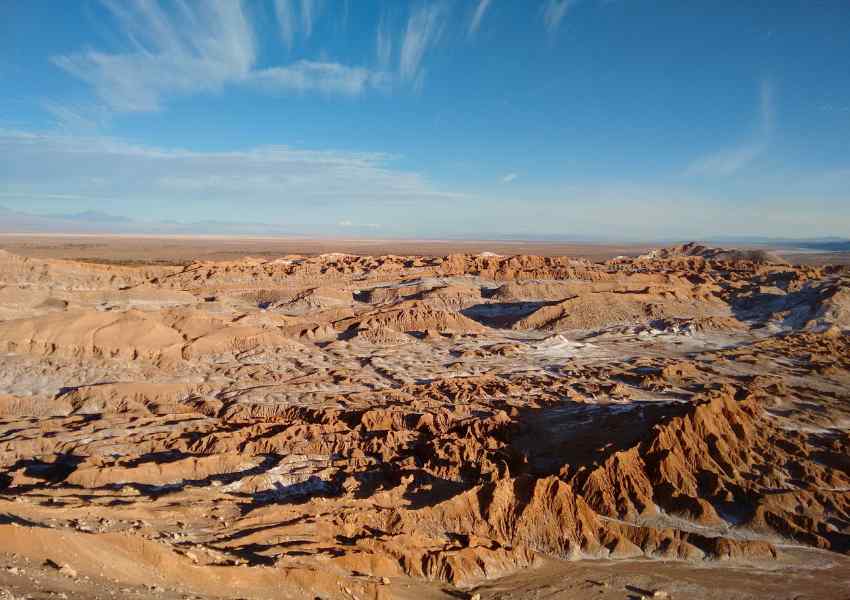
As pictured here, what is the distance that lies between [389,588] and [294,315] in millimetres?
43434

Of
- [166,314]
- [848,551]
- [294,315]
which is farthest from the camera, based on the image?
[294,315]

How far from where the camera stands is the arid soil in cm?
1267

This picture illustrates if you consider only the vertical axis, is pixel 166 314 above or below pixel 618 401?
above

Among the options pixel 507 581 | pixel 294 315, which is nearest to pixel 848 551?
pixel 507 581

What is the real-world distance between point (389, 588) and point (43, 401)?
23.0 meters

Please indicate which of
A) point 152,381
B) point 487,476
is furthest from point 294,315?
point 487,476

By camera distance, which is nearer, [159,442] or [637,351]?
[159,442]

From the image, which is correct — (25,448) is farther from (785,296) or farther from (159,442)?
(785,296)

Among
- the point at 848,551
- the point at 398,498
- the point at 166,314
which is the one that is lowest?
the point at 848,551

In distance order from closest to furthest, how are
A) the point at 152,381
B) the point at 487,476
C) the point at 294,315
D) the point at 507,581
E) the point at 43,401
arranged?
the point at 507,581 → the point at 487,476 → the point at 43,401 → the point at 152,381 → the point at 294,315

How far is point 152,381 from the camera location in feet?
99.8

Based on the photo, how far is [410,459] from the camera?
20.3 metres

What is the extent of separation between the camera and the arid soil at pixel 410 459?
1267 centimetres

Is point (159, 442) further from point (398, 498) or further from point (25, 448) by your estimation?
point (398, 498)
